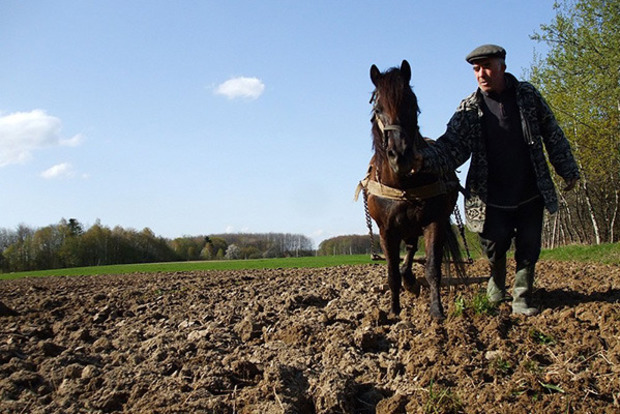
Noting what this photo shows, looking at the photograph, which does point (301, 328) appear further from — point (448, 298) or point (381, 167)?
point (448, 298)

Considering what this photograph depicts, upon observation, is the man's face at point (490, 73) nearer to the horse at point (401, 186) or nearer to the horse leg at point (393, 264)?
the horse at point (401, 186)

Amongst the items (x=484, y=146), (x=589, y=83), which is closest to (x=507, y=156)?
(x=484, y=146)

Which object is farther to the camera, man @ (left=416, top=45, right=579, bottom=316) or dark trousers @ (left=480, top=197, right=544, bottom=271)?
dark trousers @ (left=480, top=197, right=544, bottom=271)

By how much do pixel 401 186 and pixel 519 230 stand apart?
128 centimetres

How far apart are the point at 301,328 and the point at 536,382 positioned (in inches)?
76.0

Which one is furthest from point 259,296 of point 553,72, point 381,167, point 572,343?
point 553,72

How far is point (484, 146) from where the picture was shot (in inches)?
183

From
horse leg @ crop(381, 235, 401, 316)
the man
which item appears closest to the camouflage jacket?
the man

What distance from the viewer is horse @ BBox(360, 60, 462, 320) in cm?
394

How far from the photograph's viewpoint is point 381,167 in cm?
456

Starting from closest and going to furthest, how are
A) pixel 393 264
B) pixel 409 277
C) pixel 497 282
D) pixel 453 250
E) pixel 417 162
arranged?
pixel 417 162 → pixel 393 264 → pixel 497 282 → pixel 453 250 → pixel 409 277

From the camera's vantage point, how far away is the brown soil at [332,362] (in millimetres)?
2854

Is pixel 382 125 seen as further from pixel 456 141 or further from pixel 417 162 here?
pixel 456 141

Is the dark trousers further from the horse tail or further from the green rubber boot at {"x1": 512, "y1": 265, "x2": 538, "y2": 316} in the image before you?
the horse tail
